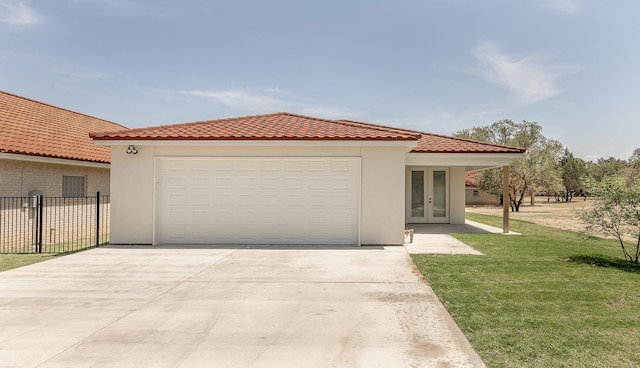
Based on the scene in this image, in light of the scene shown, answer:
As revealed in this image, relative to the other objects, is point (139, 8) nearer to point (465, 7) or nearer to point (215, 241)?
point (215, 241)

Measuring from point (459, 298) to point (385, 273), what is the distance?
6.51 feet

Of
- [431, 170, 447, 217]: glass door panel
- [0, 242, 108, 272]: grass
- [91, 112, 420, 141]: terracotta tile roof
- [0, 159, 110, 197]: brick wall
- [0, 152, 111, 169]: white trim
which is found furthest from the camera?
[431, 170, 447, 217]: glass door panel

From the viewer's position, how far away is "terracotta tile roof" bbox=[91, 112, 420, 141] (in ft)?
34.9

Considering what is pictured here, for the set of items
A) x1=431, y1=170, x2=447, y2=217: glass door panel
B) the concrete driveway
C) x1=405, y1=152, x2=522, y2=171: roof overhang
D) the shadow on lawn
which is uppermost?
x1=405, y1=152, x2=522, y2=171: roof overhang

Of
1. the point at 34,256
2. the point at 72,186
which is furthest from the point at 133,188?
the point at 72,186

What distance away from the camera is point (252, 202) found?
11094mm

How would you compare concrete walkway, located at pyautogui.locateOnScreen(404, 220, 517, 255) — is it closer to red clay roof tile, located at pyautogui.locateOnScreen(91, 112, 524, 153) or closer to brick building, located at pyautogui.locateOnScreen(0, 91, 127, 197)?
red clay roof tile, located at pyautogui.locateOnScreen(91, 112, 524, 153)

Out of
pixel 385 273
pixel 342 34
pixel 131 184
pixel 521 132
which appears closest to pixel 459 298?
pixel 385 273

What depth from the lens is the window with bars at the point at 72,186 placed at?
14008 millimetres

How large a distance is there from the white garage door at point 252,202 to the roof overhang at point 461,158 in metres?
4.17

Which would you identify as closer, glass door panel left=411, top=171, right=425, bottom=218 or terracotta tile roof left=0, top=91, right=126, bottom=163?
terracotta tile roof left=0, top=91, right=126, bottom=163

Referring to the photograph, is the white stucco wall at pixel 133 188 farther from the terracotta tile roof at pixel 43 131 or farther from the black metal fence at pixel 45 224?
the terracotta tile roof at pixel 43 131

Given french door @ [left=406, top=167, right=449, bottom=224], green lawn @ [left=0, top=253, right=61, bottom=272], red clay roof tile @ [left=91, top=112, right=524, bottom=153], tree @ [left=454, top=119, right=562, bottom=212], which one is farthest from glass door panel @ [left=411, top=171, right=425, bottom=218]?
tree @ [left=454, top=119, right=562, bottom=212]

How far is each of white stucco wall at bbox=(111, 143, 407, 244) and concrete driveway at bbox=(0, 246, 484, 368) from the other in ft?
8.08
